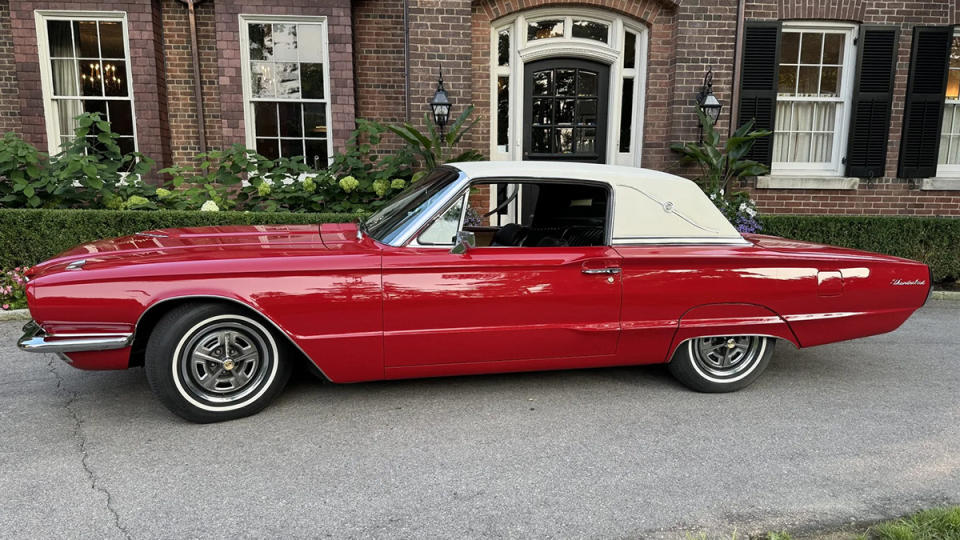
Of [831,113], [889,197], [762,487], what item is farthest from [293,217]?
[889,197]

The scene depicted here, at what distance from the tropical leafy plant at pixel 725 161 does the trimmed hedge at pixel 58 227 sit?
21.1 feet

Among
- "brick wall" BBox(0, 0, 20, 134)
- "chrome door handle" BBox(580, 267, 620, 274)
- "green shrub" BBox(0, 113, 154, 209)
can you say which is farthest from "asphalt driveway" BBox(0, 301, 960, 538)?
"brick wall" BBox(0, 0, 20, 134)

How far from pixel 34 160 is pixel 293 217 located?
115 inches

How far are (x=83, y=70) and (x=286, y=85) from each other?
9.29 ft

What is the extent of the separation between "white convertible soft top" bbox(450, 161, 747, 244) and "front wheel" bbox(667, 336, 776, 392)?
26.5 inches

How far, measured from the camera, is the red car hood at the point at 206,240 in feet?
11.3

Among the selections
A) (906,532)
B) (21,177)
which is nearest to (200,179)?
(21,177)

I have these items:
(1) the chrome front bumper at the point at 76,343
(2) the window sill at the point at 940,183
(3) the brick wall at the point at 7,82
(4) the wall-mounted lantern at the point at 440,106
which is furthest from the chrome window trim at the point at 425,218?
(2) the window sill at the point at 940,183

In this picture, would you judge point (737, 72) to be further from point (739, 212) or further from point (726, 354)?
point (726, 354)

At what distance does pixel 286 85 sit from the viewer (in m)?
8.80

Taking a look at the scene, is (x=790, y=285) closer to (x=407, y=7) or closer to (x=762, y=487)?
(x=762, y=487)

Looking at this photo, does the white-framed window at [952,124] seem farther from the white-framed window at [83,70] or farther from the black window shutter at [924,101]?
the white-framed window at [83,70]

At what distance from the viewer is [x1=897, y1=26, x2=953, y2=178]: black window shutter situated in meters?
8.79

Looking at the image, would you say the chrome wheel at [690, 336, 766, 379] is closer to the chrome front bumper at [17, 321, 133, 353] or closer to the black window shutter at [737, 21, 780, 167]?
the chrome front bumper at [17, 321, 133, 353]
